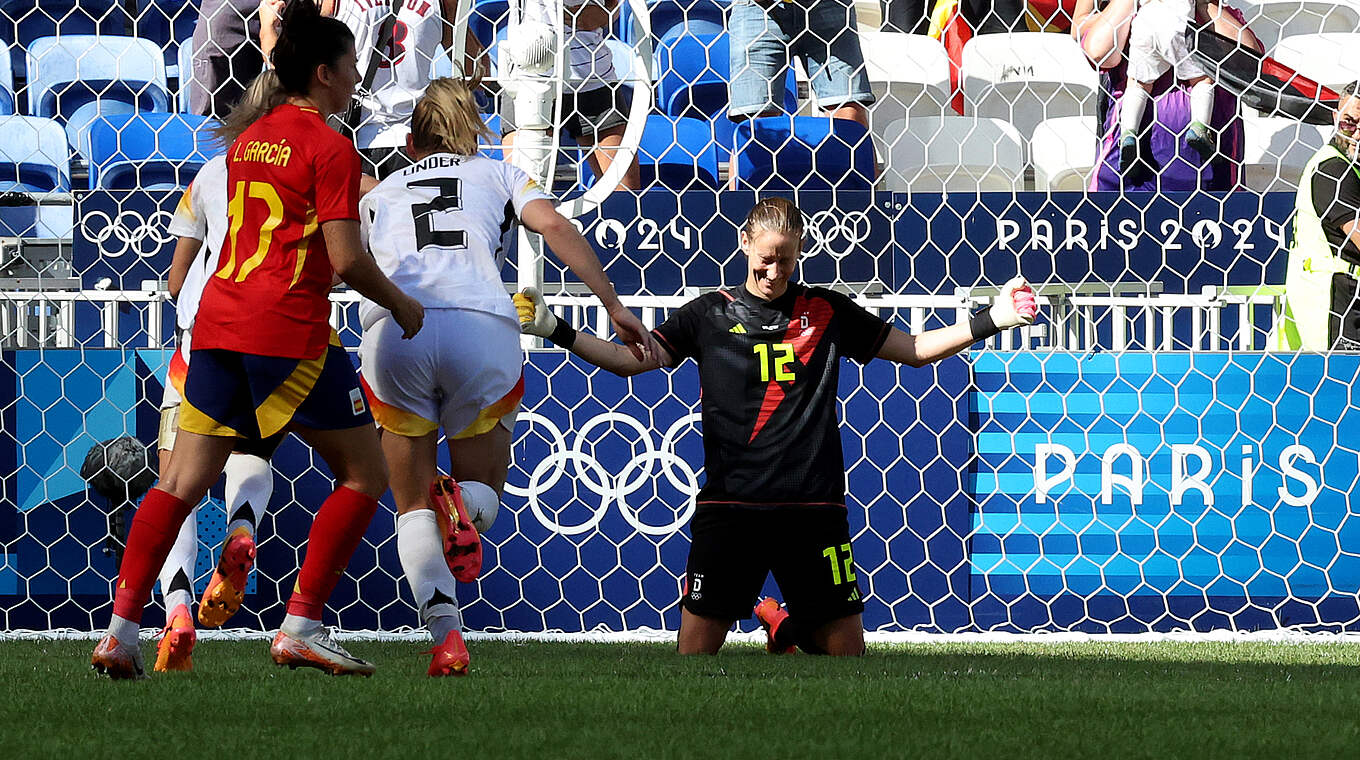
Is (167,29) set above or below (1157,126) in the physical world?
above

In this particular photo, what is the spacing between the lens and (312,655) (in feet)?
8.88

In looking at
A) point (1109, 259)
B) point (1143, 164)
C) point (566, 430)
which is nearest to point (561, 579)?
point (566, 430)

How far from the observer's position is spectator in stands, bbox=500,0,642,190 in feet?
17.0

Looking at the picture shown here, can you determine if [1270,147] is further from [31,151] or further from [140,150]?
[31,151]

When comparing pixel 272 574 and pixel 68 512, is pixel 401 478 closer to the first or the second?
pixel 272 574

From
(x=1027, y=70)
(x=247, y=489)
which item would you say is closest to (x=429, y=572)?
(x=247, y=489)

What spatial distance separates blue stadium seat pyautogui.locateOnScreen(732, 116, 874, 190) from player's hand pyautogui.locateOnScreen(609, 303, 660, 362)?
3.34 meters

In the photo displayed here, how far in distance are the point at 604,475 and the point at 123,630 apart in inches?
77.8

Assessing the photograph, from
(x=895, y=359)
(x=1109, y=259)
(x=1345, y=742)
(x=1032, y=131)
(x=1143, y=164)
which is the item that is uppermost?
(x=1032, y=131)

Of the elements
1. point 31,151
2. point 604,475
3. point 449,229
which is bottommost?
point 604,475

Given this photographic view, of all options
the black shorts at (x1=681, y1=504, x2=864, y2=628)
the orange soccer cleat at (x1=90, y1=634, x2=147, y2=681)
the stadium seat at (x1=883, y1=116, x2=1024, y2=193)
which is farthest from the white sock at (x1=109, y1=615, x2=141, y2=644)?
the stadium seat at (x1=883, y1=116, x2=1024, y2=193)

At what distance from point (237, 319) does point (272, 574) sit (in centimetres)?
188

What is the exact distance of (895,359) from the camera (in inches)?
144

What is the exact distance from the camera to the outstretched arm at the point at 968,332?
328 cm
